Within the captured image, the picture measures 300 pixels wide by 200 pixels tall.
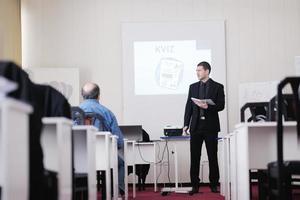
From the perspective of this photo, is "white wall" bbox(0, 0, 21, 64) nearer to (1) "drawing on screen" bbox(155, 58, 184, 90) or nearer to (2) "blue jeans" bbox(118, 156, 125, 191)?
(1) "drawing on screen" bbox(155, 58, 184, 90)

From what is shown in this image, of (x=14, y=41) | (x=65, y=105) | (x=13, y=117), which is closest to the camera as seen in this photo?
(x=13, y=117)

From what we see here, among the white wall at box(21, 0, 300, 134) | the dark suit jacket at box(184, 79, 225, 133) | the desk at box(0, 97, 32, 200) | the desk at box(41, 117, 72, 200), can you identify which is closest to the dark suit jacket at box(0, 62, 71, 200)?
the desk at box(0, 97, 32, 200)

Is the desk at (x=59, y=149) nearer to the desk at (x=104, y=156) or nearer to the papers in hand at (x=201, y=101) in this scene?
the desk at (x=104, y=156)

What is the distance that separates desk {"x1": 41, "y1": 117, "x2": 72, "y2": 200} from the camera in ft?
8.92

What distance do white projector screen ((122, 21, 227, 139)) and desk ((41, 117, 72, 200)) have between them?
18.4ft

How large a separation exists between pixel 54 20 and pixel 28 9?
0.44 meters

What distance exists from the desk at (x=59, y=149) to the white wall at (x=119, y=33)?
574 centimetres

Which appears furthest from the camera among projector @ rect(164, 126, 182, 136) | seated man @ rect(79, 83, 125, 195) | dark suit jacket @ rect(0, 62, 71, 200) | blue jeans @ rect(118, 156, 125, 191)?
projector @ rect(164, 126, 182, 136)

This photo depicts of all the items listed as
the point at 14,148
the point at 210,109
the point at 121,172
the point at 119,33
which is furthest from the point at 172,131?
the point at 14,148

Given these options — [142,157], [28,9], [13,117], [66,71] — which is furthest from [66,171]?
[28,9]

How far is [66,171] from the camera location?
114 inches

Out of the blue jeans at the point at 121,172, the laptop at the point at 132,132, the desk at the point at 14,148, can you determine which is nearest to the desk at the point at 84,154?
the desk at the point at 14,148

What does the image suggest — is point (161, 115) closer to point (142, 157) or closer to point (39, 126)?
point (142, 157)

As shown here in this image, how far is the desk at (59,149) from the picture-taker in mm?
2718
